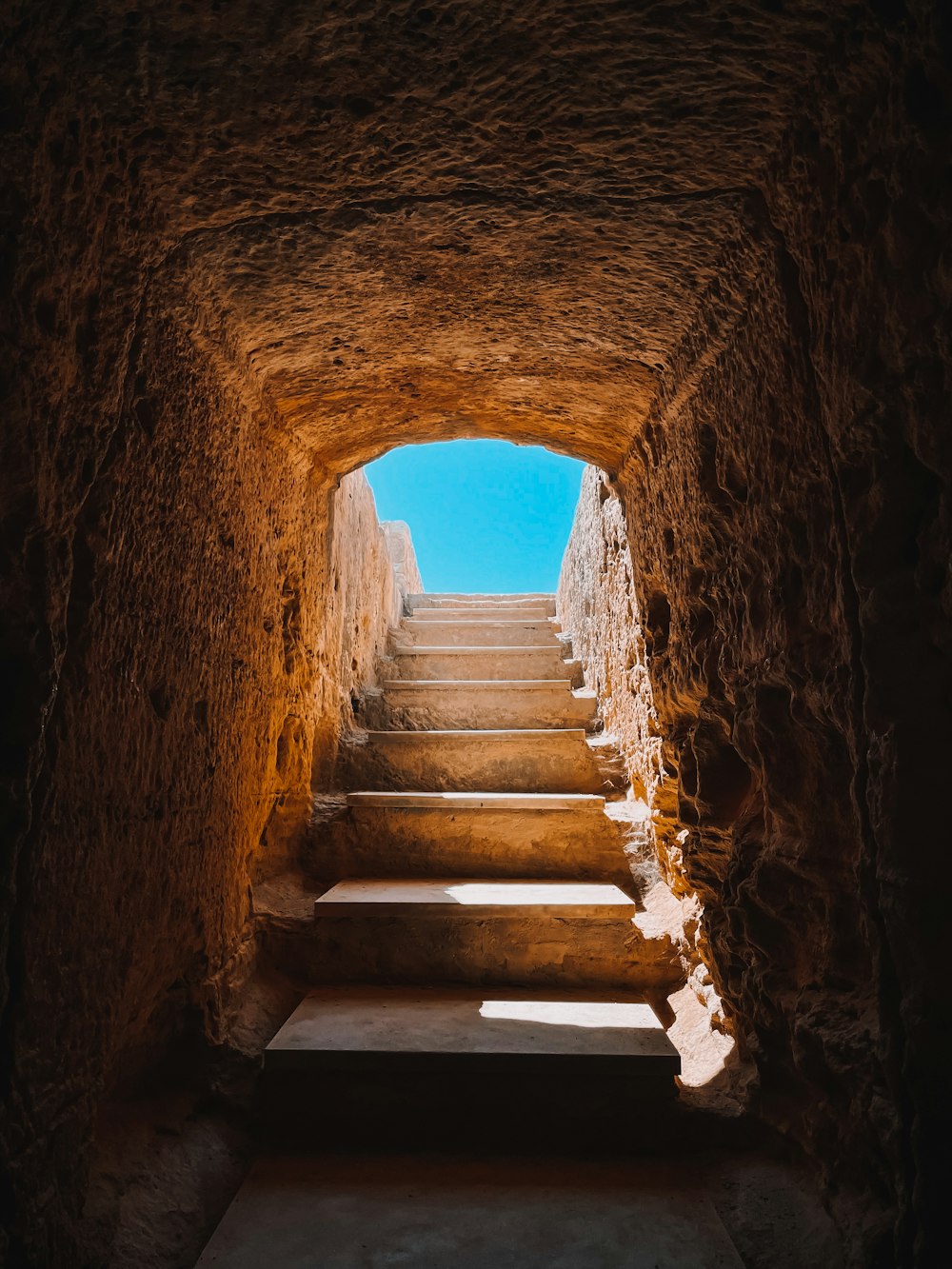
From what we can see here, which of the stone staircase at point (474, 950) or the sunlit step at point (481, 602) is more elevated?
the sunlit step at point (481, 602)

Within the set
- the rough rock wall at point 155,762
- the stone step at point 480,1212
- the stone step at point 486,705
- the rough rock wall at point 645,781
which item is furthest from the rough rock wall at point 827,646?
the stone step at point 486,705

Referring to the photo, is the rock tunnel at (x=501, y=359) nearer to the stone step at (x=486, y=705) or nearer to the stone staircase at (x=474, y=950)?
the stone staircase at (x=474, y=950)

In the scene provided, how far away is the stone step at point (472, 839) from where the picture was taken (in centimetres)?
293

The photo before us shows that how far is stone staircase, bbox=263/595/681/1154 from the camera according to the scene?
186 cm

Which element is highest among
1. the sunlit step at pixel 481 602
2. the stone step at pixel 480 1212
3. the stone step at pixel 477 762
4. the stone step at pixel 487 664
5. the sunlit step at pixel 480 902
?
the sunlit step at pixel 481 602

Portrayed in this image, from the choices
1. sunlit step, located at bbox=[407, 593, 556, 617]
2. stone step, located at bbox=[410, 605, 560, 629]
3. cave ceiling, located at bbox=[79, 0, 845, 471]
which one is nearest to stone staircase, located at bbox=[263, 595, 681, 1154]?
cave ceiling, located at bbox=[79, 0, 845, 471]

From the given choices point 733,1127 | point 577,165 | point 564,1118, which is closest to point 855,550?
point 577,165

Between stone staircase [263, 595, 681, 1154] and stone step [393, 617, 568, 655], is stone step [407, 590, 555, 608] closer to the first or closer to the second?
stone step [393, 617, 568, 655]

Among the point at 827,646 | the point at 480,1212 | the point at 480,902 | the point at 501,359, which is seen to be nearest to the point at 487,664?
the point at 480,902

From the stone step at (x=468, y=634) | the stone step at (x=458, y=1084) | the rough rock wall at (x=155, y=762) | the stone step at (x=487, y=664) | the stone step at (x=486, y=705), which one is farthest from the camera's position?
the stone step at (x=468, y=634)

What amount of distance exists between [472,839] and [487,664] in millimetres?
1791

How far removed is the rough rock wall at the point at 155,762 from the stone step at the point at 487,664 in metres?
2.04

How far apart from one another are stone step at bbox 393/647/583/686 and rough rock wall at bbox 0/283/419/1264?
2041mm

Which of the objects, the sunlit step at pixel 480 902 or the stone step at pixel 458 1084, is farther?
the sunlit step at pixel 480 902
